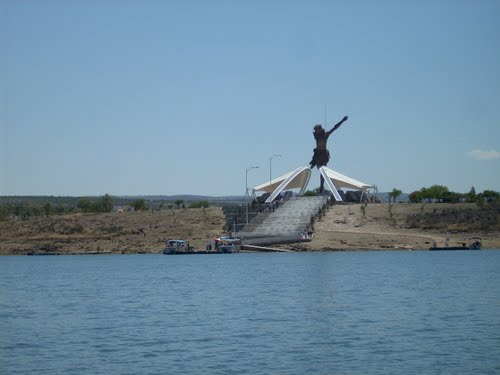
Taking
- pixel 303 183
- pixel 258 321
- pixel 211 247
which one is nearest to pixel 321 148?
pixel 303 183

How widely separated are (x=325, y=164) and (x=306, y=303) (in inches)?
2561

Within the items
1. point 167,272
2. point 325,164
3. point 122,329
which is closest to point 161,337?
point 122,329

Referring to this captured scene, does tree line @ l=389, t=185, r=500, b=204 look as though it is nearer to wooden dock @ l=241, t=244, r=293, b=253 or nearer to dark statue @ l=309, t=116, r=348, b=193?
dark statue @ l=309, t=116, r=348, b=193

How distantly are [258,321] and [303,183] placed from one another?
6959 centimetres

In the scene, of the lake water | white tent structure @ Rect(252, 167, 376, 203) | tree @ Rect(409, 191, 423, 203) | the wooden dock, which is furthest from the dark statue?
the lake water

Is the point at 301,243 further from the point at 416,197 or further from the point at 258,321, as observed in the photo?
the point at 258,321

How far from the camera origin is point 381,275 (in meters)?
52.9

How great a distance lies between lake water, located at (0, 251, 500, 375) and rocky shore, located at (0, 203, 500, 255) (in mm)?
20040

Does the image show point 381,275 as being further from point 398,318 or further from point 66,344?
point 66,344

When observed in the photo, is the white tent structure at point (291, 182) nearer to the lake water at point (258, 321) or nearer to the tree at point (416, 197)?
the tree at point (416, 197)

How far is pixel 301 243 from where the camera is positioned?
79312 millimetres

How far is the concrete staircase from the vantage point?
8194 cm

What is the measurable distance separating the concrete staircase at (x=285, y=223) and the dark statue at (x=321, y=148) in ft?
29.7

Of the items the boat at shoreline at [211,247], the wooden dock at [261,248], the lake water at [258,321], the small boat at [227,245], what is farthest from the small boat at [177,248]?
the lake water at [258,321]
